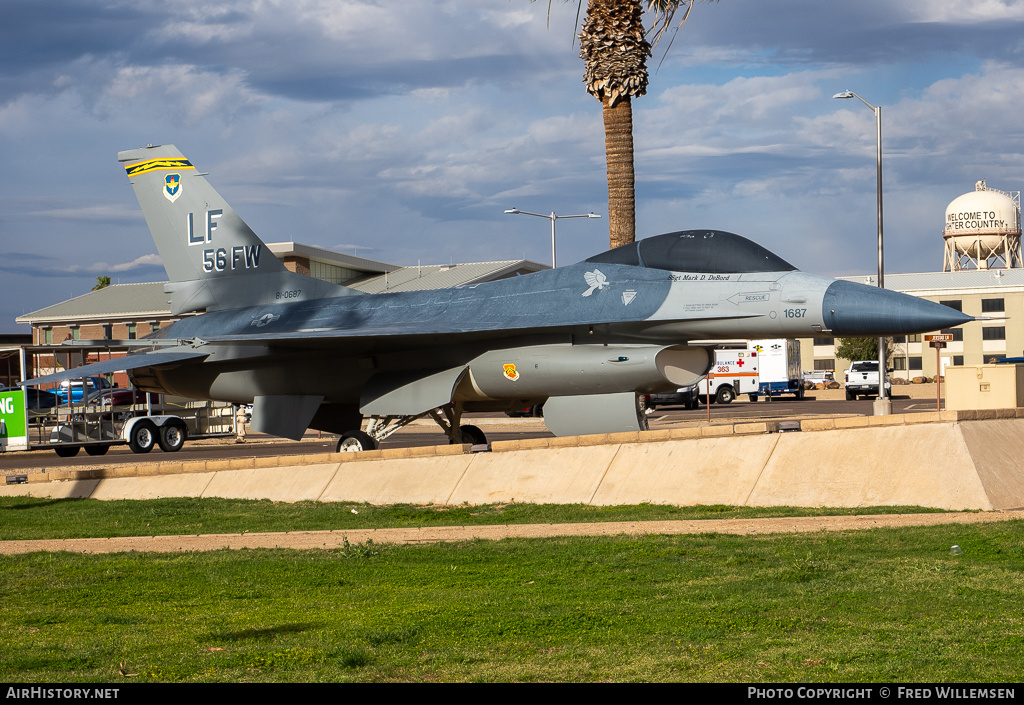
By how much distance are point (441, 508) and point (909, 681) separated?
9.67 m

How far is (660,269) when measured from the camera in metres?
15.9

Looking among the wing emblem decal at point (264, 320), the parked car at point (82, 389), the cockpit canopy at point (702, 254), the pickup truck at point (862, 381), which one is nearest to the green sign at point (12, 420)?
the parked car at point (82, 389)

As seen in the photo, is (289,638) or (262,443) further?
(262,443)

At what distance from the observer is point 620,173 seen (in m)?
27.0

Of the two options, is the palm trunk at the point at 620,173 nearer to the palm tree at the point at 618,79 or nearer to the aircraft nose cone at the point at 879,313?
the palm tree at the point at 618,79

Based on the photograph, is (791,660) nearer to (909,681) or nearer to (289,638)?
(909,681)

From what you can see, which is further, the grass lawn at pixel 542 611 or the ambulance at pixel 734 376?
the ambulance at pixel 734 376

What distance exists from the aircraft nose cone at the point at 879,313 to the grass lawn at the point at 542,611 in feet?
14.6

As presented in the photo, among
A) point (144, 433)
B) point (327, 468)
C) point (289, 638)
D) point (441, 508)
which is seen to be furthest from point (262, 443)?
point (289, 638)

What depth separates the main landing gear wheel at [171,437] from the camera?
28656mm

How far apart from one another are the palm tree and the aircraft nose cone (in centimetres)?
1273

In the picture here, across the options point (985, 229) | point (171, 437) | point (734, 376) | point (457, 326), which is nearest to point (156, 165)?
point (457, 326)

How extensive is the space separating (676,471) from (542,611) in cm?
692
